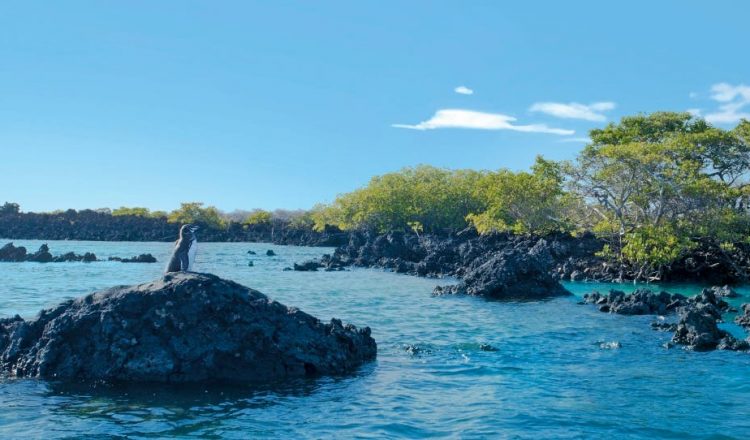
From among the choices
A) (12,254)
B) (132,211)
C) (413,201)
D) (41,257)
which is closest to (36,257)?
(41,257)

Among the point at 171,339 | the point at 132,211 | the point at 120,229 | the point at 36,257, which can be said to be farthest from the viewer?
the point at 132,211

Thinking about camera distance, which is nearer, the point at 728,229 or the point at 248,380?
the point at 248,380

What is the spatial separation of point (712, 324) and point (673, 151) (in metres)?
23.9

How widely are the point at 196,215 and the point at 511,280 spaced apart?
88.2 meters

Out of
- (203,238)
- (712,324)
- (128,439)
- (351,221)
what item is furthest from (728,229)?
(203,238)

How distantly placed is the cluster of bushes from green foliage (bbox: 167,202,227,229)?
68.0 metres

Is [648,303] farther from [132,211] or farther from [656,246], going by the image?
[132,211]

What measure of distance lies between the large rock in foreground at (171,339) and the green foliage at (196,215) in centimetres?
9690

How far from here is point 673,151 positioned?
123 feet

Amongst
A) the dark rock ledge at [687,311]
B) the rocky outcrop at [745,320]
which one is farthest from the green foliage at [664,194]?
the rocky outcrop at [745,320]

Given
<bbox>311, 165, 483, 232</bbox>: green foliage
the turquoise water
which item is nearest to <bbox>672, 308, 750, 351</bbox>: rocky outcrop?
the turquoise water

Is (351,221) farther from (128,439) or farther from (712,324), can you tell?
(128,439)

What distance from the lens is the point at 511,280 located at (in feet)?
86.9

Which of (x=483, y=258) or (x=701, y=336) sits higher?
(x=483, y=258)
